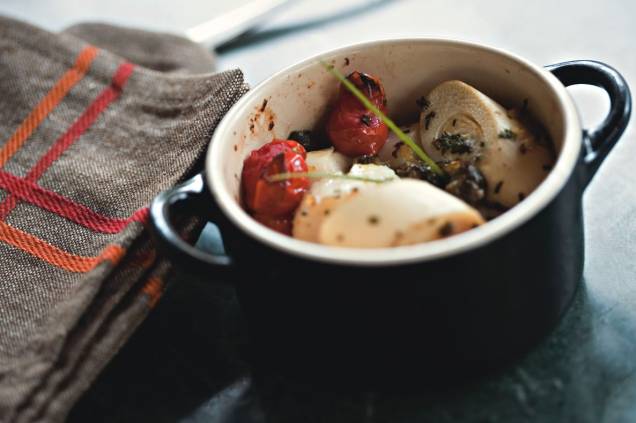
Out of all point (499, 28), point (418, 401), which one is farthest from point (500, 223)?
point (499, 28)

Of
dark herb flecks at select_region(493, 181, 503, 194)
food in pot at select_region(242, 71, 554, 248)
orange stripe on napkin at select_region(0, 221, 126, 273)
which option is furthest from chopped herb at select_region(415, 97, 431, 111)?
orange stripe on napkin at select_region(0, 221, 126, 273)

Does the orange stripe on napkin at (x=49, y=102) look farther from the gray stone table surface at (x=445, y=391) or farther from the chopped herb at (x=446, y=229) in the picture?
the chopped herb at (x=446, y=229)

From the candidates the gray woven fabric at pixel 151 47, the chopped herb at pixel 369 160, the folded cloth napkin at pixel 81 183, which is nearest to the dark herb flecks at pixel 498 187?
the chopped herb at pixel 369 160

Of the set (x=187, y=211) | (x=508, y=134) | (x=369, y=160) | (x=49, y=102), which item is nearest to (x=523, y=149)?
(x=508, y=134)

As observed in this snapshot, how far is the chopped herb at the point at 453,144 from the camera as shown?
0.57 metres

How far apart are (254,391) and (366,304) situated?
16cm

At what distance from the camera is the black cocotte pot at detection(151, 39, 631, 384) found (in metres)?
0.44

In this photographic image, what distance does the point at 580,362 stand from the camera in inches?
21.7

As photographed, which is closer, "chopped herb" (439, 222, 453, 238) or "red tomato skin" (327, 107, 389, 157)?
"chopped herb" (439, 222, 453, 238)

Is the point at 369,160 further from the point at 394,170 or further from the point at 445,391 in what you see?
the point at 445,391

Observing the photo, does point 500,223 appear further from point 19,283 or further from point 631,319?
point 19,283

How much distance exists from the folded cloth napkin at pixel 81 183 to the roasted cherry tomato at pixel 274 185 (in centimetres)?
9

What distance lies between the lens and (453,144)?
57 centimetres

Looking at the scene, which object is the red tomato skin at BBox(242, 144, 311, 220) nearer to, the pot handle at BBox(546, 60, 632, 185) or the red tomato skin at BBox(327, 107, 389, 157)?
the red tomato skin at BBox(327, 107, 389, 157)
